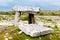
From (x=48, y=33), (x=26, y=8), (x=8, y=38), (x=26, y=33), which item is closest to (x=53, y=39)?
(x=48, y=33)

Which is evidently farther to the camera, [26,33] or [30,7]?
[30,7]

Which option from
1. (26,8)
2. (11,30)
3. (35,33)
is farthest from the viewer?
(26,8)

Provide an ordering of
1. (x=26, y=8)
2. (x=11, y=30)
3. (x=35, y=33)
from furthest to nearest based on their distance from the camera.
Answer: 1. (x=26, y=8)
2. (x=11, y=30)
3. (x=35, y=33)

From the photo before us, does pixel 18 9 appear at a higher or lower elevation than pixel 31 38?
higher

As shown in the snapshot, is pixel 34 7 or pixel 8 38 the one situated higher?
pixel 34 7

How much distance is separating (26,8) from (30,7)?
0.56m

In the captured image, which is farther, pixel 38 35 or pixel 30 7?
pixel 30 7

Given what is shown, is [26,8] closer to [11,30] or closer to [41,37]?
[11,30]

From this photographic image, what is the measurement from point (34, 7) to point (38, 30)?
4.88 m

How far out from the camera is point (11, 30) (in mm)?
24438

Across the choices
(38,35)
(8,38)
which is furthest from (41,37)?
(8,38)

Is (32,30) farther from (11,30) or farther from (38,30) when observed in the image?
(11,30)

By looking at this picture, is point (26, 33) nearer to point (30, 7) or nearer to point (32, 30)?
point (32, 30)

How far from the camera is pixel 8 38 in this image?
2202 cm
